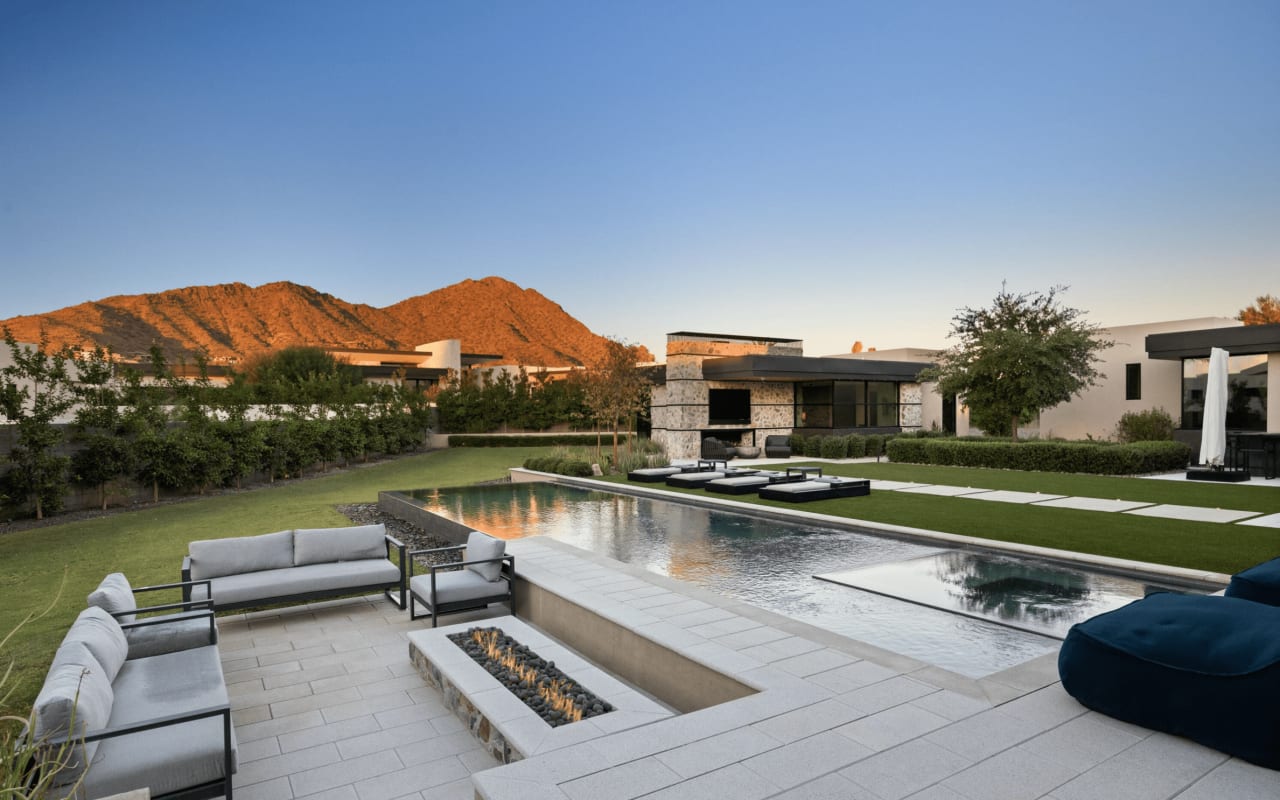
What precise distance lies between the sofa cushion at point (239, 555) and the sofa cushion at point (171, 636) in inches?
60.6

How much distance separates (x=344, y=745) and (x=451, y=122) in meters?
27.0

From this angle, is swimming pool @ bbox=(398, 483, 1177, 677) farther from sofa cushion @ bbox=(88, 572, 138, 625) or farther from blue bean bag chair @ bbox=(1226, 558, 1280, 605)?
sofa cushion @ bbox=(88, 572, 138, 625)

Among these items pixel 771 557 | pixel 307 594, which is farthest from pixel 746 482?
pixel 307 594

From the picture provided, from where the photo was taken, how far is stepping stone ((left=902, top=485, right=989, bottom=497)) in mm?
12302

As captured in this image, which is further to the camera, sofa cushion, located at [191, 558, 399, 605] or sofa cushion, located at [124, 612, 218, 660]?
sofa cushion, located at [191, 558, 399, 605]

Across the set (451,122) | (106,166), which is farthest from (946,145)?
(106,166)

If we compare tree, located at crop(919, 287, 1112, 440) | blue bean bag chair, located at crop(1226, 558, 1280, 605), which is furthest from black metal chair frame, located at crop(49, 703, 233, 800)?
tree, located at crop(919, 287, 1112, 440)

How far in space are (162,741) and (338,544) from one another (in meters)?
3.68

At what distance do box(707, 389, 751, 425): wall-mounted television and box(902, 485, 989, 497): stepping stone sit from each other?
9932 millimetres

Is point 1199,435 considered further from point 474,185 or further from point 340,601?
point 474,185

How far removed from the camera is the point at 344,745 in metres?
3.87

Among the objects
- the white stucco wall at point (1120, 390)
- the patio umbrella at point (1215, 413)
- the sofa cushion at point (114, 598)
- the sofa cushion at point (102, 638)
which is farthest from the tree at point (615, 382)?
the sofa cushion at point (102, 638)

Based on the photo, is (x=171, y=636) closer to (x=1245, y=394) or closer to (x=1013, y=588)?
(x=1013, y=588)

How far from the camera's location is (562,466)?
17109 mm
